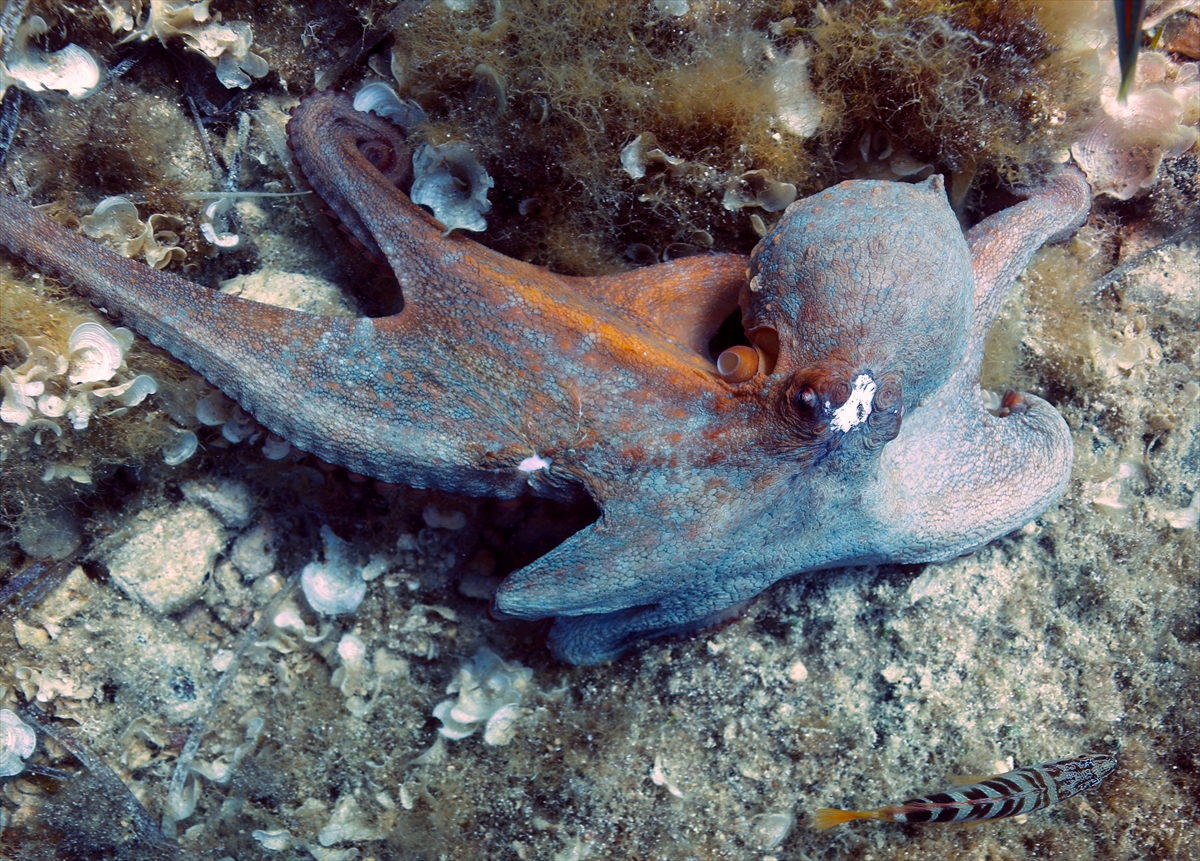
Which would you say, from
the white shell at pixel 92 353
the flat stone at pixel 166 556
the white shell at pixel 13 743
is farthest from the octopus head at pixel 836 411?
the white shell at pixel 13 743

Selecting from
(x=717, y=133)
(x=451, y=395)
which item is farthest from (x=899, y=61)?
(x=451, y=395)

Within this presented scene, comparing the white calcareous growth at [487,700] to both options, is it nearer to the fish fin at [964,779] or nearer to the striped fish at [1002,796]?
the striped fish at [1002,796]

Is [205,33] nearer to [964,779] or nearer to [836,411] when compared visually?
[836,411]

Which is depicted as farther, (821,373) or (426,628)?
(426,628)

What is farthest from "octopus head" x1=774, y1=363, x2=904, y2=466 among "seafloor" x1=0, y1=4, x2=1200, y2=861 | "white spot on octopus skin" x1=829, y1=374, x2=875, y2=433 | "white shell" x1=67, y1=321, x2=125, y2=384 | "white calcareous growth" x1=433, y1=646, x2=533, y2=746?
"white shell" x1=67, y1=321, x2=125, y2=384

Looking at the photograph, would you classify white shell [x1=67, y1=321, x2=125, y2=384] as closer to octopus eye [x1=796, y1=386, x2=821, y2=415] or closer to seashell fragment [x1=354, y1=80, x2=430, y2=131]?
seashell fragment [x1=354, y1=80, x2=430, y2=131]

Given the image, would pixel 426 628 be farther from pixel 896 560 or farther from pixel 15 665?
pixel 896 560
